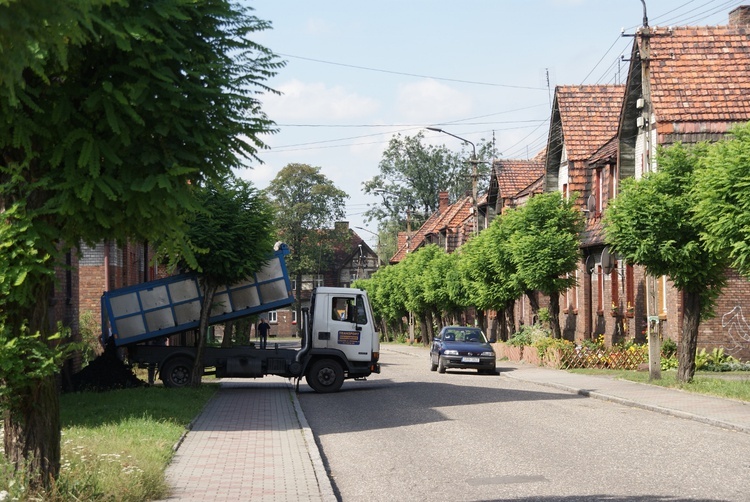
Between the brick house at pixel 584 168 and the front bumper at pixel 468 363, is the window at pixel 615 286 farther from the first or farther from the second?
the front bumper at pixel 468 363

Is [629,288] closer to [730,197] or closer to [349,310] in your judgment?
[349,310]

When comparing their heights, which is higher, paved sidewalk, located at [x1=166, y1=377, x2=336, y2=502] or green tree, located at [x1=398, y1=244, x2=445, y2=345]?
green tree, located at [x1=398, y1=244, x2=445, y2=345]

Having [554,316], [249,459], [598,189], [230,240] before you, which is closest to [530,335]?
[554,316]

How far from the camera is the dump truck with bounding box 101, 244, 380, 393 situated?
26.9 m

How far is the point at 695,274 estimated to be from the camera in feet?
78.7

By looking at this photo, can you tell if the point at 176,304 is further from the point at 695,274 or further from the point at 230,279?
the point at 695,274

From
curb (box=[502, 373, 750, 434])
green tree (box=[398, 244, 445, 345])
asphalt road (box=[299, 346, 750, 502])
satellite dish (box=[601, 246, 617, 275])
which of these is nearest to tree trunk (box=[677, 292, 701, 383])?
curb (box=[502, 373, 750, 434])

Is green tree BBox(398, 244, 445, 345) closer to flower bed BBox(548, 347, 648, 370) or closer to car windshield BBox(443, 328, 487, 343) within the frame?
car windshield BBox(443, 328, 487, 343)

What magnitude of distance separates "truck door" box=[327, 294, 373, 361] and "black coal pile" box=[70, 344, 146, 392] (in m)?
5.15

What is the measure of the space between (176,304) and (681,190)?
13.1 meters

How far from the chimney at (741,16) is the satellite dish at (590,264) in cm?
1055

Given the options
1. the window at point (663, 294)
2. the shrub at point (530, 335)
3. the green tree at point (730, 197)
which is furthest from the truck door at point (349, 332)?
the shrub at point (530, 335)

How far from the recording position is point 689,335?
24.7 metres

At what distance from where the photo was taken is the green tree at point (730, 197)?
19.3m
